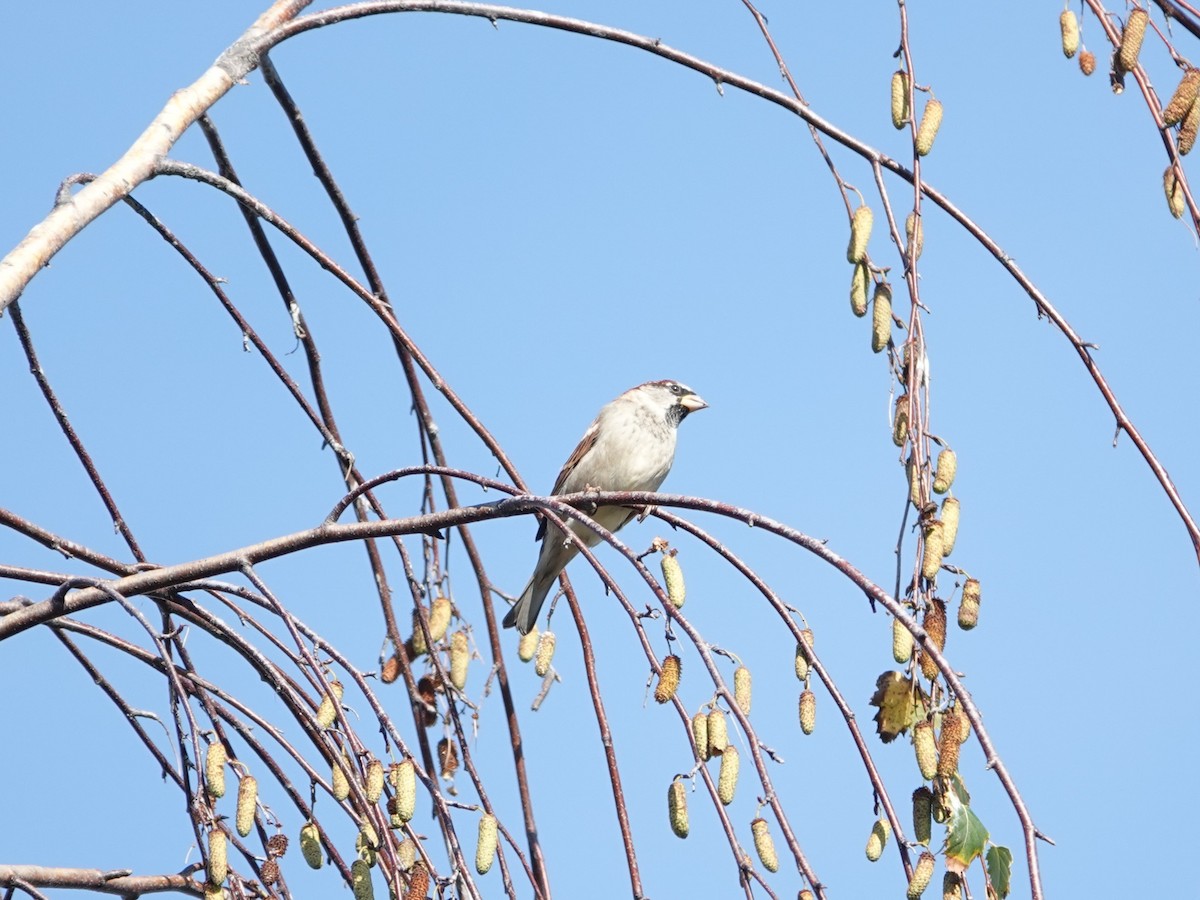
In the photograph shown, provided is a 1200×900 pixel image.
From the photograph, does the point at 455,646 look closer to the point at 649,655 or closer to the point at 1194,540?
the point at 649,655

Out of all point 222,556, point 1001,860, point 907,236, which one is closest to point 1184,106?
point 907,236

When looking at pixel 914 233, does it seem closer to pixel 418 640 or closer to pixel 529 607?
pixel 418 640

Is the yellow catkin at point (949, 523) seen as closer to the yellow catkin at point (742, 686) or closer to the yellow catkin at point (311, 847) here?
the yellow catkin at point (742, 686)

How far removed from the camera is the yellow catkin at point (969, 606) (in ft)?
9.68

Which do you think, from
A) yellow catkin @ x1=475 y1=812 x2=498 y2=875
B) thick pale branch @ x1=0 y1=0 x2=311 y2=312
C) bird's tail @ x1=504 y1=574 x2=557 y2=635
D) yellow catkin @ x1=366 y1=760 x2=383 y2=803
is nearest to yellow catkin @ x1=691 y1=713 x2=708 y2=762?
yellow catkin @ x1=475 y1=812 x2=498 y2=875

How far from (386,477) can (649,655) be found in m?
0.86

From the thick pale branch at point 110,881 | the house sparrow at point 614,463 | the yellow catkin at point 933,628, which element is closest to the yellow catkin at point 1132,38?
the yellow catkin at point 933,628

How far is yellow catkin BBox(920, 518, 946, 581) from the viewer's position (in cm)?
281

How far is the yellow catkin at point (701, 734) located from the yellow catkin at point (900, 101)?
55.2 inches

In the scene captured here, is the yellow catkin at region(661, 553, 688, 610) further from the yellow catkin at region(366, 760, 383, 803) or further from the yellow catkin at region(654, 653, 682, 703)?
the yellow catkin at region(366, 760, 383, 803)

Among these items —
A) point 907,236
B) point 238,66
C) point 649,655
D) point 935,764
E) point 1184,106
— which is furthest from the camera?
point 238,66

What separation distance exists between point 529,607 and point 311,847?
3.60 m

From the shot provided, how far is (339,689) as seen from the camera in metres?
3.03

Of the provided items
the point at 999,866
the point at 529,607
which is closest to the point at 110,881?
the point at 999,866
